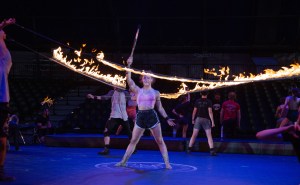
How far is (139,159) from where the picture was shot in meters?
11.7

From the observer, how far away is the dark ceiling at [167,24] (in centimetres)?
2427

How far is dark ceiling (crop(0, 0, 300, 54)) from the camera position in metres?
24.3

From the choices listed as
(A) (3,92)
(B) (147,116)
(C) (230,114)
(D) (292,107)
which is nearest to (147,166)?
(B) (147,116)

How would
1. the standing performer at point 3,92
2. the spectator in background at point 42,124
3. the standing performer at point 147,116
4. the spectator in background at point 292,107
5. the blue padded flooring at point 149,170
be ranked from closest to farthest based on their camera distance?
the standing performer at point 3,92, the blue padded flooring at point 149,170, the standing performer at point 147,116, the spectator in background at point 292,107, the spectator in background at point 42,124

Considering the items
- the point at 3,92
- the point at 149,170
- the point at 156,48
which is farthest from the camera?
the point at 156,48

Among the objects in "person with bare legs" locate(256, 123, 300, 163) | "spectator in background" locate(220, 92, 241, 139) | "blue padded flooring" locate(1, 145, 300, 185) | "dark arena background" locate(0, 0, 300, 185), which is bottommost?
"blue padded flooring" locate(1, 145, 300, 185)

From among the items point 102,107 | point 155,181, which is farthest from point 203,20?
point 155,181

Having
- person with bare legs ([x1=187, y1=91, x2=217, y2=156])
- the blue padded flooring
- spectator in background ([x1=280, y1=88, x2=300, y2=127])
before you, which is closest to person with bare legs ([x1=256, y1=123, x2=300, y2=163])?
the blue padded flooring

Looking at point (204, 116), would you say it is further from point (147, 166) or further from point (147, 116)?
point (147, 116)

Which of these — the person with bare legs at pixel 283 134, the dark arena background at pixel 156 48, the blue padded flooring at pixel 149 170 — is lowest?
the blue padded flooring at pixel 149 170

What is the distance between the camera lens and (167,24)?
84.6 ft

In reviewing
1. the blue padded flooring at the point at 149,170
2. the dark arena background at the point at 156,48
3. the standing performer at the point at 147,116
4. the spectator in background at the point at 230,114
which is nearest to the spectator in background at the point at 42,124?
the dark arena background at the point at 156,48

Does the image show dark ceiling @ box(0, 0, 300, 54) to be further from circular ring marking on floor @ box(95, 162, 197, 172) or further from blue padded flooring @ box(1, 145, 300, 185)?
circular ring marking on floor @ box(95, 162, 197, 172)

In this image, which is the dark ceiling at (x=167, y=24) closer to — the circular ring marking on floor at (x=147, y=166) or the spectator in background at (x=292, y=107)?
the spectator in background at (x=292, y=107)
